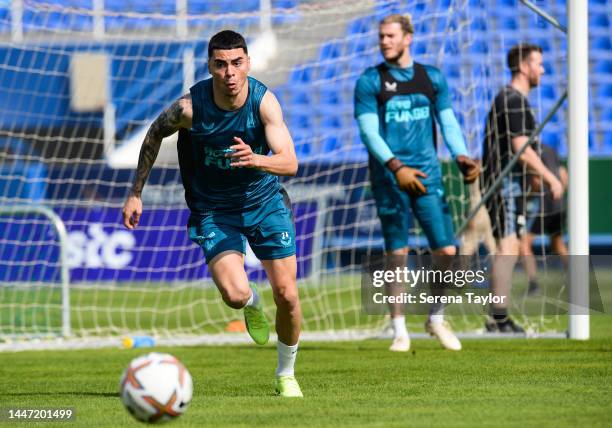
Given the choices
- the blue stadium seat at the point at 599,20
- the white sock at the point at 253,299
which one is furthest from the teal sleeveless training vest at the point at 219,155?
the blue stadium seat at the point at 599,20

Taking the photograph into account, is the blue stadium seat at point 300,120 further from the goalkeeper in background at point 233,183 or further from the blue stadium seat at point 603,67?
the goalkeeper in background at point 233,183

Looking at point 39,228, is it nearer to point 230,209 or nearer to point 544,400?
point 230,209

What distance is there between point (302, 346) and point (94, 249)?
6724 millimetres

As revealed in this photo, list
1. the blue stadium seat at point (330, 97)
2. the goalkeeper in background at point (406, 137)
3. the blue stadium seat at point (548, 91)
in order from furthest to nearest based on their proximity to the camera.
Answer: the blue stadium seat at point (548, 91)
the blue stadium seat at point (330, 97)
the goalkeeper in background at point (406, 137)

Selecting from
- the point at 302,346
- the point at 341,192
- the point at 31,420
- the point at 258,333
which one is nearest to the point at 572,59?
the point at 302,346

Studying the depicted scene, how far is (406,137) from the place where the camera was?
9.10 m

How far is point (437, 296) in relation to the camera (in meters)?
9.22

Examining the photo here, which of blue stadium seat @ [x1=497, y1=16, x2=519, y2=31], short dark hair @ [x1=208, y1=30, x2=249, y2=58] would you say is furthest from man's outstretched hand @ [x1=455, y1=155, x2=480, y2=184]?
blue stadium seat @ [x1=497, y1=16, x2=519, y2=31]

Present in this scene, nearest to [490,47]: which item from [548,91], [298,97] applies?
[298,97]

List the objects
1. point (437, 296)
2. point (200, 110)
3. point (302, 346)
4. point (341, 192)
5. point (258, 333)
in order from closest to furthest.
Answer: point (200, 110), point (258, 333), point (437, 296), point (302, 346), point (341, 192)

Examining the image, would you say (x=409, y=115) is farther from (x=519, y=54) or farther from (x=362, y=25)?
(x=362, y=25)

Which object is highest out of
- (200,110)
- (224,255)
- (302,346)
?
(200,110)

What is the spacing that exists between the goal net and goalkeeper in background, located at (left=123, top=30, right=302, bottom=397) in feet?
13.8

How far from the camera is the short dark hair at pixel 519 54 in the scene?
1065 cm
